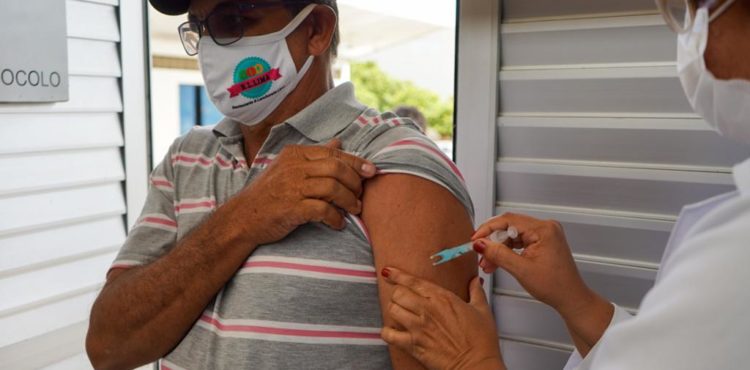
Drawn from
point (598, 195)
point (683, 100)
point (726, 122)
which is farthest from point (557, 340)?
point (726, 122)

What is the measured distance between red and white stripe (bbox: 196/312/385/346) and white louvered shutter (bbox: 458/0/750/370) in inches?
35.3

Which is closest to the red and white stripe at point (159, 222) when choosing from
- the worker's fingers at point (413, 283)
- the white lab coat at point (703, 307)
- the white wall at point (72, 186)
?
the worker's fingers at point (413, 283)

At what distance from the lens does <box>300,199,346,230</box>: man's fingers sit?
128cm

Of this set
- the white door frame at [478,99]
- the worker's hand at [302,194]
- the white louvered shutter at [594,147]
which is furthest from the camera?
the white door frame at [478,99]

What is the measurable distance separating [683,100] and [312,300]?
1200 millimetres

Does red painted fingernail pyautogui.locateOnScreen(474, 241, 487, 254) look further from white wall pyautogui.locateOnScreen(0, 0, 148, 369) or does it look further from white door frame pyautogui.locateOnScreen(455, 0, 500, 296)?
white wall pyautogui.locateOnScreen(0, 0, 148, 369)

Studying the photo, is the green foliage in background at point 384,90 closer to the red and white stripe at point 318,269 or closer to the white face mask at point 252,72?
the white face mask at point 252,72

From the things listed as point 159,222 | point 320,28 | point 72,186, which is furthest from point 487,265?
point 72,186

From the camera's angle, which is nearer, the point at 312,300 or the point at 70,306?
the point at 312,300

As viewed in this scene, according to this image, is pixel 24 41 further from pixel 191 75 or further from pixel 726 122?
pixel 191 75

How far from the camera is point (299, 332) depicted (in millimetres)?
1287

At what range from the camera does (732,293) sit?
27.9 inches

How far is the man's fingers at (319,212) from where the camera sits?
1.28 metres

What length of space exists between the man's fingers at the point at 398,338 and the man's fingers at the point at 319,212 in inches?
9.3
